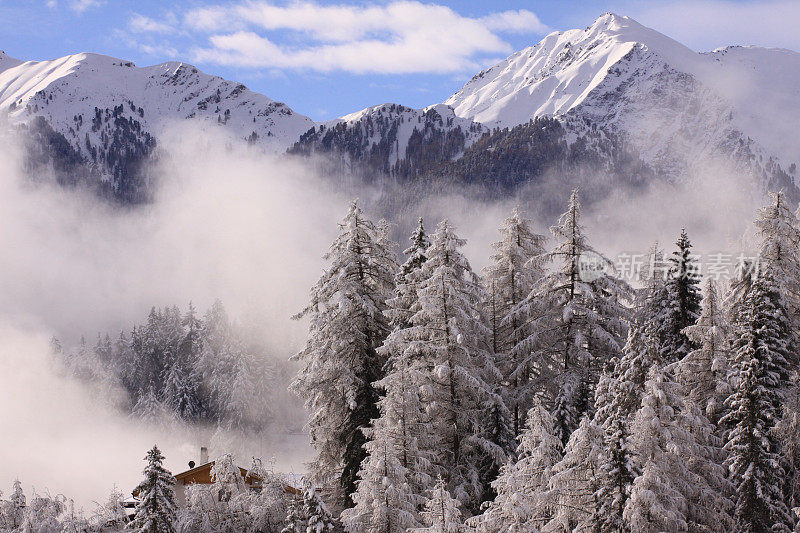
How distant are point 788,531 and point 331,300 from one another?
16583 mm

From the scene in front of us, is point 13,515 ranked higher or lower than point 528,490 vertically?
lower

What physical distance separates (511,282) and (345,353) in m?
8.17

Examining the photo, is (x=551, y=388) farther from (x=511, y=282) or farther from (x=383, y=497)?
(x=383, y=497)

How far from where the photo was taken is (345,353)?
27.6 m

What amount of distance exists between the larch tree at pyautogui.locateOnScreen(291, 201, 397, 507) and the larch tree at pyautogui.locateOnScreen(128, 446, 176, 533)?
6316 millimetres

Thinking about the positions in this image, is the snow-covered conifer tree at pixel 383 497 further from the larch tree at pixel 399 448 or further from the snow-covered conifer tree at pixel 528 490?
the snow-covered conifer tree at pixel 528 490

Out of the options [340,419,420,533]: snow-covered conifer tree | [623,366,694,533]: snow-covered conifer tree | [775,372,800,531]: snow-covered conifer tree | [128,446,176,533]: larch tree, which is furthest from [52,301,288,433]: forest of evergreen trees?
[623,366,694,533]: snow-covered conifer tree

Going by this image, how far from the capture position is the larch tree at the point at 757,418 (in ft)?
65.9

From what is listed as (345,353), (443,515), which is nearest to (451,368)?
(345,353)

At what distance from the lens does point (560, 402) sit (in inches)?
941

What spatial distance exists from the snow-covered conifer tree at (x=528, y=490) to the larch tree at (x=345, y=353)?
8.38 metres

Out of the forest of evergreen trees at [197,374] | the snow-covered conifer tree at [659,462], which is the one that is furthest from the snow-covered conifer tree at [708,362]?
the forest of evergreen trees at [197,374]

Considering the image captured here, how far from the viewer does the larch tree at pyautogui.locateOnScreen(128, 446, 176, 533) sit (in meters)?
23.0

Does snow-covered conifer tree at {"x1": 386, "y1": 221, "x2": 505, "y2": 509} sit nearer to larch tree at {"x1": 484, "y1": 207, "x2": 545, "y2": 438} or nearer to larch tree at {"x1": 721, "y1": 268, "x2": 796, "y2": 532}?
larch tree at {"x1": 484, "y1": 207, "x2": 545, "y2": 438}
